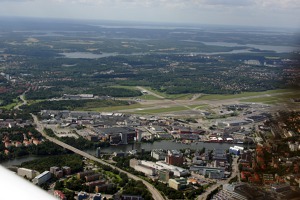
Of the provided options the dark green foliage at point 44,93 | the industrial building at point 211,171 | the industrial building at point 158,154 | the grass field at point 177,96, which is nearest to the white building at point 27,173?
the industrial building at point 158,154

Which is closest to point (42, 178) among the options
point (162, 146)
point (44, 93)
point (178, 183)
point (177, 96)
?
point (178, 183)

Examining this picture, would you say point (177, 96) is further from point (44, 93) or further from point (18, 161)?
point (18, 161)

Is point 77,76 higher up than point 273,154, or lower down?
lower down

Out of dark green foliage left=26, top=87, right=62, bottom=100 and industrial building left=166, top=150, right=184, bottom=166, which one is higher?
industrial building left=166, top=150, right=184, bottom=166

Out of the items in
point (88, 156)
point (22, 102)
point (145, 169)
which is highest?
point (145, 169)

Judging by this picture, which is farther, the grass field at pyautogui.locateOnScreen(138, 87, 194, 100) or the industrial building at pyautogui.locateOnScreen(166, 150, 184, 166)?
the grass field at pyautogui.locateOnScreen(138, 87, 194, 100)

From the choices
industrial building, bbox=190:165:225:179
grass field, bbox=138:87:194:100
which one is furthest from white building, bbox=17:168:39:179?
grass field, bbox=138:87:194:100

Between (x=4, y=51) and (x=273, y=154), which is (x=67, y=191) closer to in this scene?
(x=273, y=154)

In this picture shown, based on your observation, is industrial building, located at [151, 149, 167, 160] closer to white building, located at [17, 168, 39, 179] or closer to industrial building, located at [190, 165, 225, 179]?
industrial building, located at [190, 165, 225, 179]

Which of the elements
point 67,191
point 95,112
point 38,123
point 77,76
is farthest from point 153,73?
point 67,191

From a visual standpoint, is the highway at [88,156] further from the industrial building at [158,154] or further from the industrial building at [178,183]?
the industrial building at [158,154]

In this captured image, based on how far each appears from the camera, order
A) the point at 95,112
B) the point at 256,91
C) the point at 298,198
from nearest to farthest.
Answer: the point at 298,198, the point at 95,112, the point at 256,91
